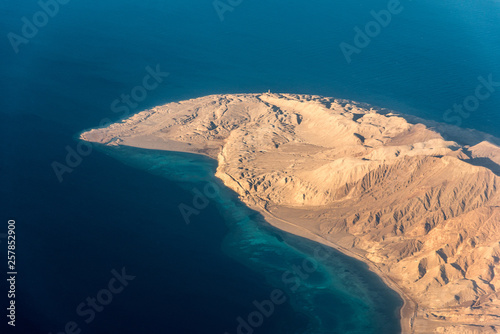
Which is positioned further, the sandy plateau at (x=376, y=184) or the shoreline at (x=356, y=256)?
the sandy plateau at (x=376, y=184)

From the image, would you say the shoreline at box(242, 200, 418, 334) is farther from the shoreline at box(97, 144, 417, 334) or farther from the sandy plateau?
the sandy plateau

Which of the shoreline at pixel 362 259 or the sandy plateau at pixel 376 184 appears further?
the sandy plateau at pixel 376 184

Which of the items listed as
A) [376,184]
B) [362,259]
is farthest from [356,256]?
[376,184]

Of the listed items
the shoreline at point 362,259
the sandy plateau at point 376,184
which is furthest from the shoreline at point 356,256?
the sandy plateau at point 376,184

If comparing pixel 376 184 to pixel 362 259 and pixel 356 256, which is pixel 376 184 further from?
pixel 362 259

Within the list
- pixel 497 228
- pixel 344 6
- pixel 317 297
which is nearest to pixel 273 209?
pixel 317 297

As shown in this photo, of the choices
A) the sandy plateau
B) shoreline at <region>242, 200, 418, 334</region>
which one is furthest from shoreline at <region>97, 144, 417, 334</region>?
the sandy plateau

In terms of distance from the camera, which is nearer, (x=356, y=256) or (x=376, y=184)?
(x=356, y=256)

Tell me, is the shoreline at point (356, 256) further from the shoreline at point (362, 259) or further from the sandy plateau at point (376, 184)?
the sandy plateau at point (376, 184)
